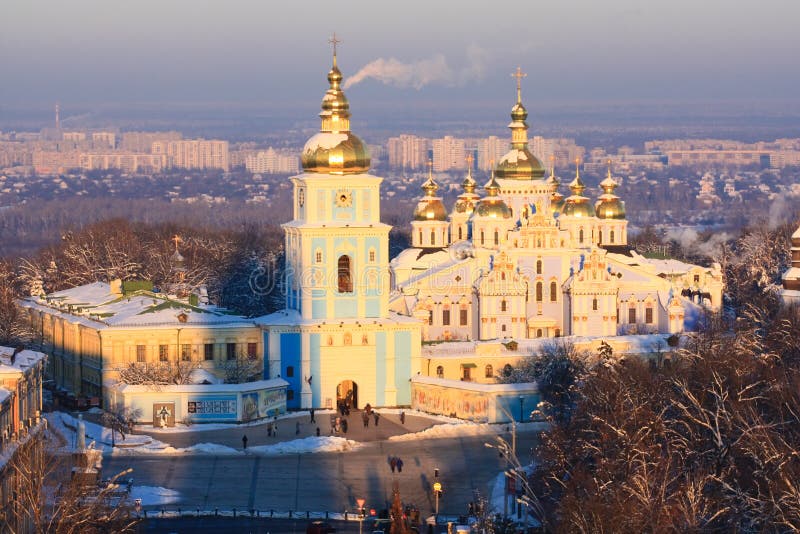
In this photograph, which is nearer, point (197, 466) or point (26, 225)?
point (197, 466)

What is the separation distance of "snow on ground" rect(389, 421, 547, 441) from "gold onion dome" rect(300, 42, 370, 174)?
6.45 metres

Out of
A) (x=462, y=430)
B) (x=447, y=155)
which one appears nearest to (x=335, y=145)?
(x=462, y=430)

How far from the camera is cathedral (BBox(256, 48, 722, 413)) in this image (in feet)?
168

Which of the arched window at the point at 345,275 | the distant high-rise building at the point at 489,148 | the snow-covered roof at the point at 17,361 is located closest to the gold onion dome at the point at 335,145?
the arched window at the point at 345,275

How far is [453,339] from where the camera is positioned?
197 feet

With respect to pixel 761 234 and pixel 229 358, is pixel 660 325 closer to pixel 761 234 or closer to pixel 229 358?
pixel 229 358

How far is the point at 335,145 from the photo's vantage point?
5138 centimetres

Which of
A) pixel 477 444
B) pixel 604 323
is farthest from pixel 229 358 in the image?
pixel 604 323

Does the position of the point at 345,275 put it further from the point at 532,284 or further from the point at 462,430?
the point at 532,284

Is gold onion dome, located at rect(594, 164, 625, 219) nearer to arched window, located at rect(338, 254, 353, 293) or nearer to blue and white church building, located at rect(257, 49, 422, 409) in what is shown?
blue and white church building, located at rect(257, 49, 422, 409)

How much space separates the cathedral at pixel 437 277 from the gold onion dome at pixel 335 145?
3 cm

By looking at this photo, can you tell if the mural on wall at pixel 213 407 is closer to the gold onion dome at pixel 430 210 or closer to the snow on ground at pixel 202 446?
the snow on ground at pixel 202 446

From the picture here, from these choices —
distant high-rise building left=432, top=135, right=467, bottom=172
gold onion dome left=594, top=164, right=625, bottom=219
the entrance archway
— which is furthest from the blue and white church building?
distant high-rise building left=432, top=135, right=467, bottom=172

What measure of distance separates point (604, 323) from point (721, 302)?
737cm
